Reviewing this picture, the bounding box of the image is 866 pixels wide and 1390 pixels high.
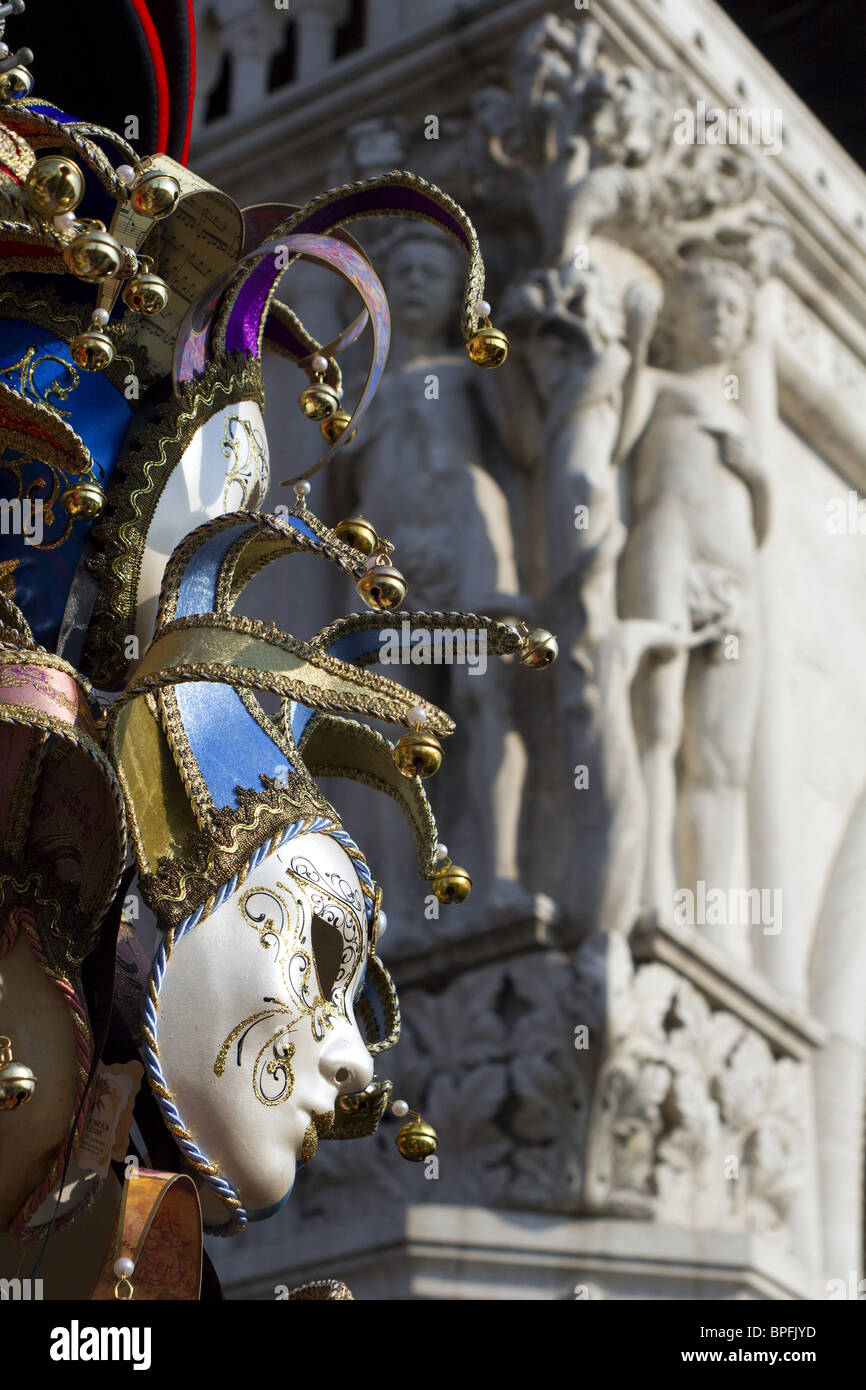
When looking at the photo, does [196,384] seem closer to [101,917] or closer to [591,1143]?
[101,917]

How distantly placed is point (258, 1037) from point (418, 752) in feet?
0.81

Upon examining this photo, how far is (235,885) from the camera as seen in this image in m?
1.62

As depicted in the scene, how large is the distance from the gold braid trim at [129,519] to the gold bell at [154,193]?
9.8 inches

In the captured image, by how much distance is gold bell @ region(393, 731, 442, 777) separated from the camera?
1.65 meters

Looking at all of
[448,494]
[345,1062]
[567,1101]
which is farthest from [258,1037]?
[448,494]

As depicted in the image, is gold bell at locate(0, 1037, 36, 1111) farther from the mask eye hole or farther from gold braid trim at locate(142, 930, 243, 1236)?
the mask eye hole

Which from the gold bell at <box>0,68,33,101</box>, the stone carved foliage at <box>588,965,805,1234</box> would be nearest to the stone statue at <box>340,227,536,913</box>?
the stone carved foliage at <box>588,965,805,1234</box>

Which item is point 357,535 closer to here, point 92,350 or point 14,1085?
point 92,350

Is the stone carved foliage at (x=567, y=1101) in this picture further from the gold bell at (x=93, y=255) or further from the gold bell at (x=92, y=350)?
the gold bell at (x=93, y=255)

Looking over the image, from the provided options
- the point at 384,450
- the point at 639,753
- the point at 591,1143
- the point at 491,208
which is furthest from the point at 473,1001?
the point at 491,208

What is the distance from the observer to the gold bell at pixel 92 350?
5.59ft

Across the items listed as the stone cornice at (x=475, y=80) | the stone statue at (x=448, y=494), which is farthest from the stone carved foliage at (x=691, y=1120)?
the stone cornice at (x=475, y=80)

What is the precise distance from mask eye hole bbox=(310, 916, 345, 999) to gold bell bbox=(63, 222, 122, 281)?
52 centimetres

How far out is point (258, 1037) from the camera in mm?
1600
